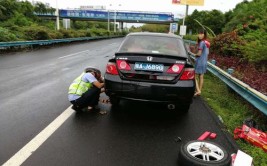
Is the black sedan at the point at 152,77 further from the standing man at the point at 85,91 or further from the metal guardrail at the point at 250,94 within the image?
the metal guardrail at the point at 250,94

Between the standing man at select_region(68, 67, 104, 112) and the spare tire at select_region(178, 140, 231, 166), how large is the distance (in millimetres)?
2498

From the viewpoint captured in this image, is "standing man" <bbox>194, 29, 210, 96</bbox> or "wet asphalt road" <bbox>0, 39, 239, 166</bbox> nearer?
"wet asphalt road" <bbox>0, 39, 239, 166</bbox>

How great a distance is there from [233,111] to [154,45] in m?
2.45

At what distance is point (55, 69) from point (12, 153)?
861 centimetres

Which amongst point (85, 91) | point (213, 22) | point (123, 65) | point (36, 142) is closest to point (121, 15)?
point (213, 22)

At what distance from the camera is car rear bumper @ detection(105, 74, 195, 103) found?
5.33 meters

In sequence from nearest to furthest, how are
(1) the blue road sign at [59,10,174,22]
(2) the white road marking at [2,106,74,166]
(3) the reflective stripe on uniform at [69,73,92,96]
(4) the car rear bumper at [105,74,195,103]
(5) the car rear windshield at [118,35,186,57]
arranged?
(2) the white road marking at [2,106,74,166]
(4) the car rear bumper at [105,74,195,103]
(5) the car rear windshield at [118,35,186,57]
(3) the reflective stripe on uniform at [69,73,92,96]
(1) the blue road sign at [59,10,174,22]

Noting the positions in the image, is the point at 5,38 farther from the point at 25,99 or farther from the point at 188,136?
the point at 188,136

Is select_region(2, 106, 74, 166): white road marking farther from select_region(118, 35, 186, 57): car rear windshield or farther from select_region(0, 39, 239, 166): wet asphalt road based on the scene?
select_region(118, 35, 186, 57): car rear windshield

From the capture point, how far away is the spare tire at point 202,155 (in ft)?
12.0

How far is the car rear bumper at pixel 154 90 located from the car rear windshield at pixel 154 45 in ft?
2.22

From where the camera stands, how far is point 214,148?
162 inches

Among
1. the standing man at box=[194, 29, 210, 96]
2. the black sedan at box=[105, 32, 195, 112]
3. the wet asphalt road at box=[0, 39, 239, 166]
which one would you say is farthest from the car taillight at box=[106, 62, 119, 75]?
the standing man at box=[194, 29, 210, 96]

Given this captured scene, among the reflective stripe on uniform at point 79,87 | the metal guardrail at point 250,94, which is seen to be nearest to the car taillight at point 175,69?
the metal guardrail at point 250,94
